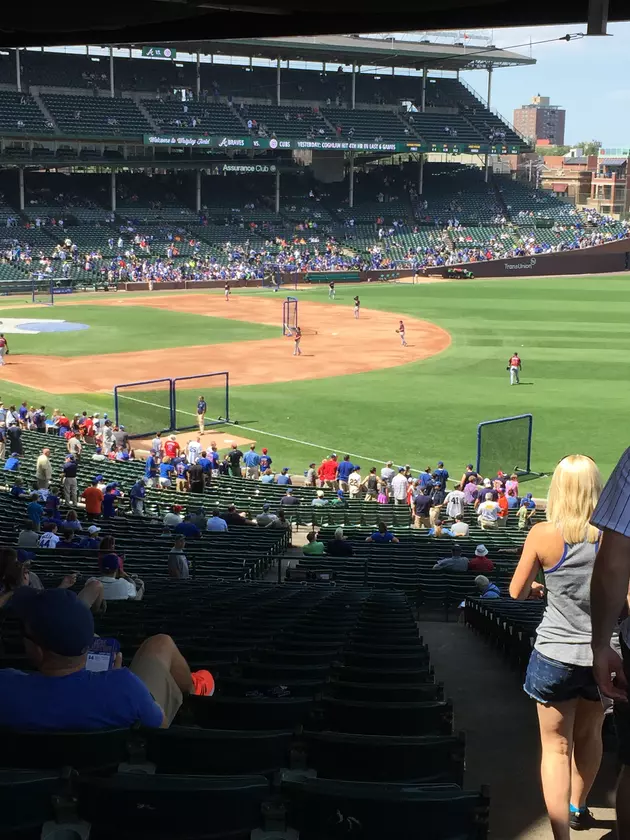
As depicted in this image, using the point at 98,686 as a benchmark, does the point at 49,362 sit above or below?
below

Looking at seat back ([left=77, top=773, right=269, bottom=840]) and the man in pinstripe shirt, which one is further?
the man in pinstripe shirt

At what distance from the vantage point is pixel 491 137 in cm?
9525

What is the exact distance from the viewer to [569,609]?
473 centimetres

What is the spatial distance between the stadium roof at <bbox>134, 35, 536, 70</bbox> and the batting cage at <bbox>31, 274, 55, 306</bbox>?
24006 millimetres

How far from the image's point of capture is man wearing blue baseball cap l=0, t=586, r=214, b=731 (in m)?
3.53

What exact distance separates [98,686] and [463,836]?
1.39 meters

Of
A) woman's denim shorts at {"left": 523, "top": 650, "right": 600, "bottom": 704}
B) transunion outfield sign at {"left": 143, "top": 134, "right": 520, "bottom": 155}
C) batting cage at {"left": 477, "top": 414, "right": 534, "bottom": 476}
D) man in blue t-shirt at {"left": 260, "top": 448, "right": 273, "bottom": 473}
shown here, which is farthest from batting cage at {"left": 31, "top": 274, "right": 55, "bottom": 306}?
woman's denim shorts at {"left": 523, "top": 650, "right": 600, "bottom": 704}

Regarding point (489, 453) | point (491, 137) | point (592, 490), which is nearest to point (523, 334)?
point (489, 453)

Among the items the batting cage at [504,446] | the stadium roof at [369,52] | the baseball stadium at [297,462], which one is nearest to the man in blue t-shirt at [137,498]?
the baseball stadium at [297,462]

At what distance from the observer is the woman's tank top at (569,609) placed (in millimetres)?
4668

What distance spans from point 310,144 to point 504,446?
6193 centimetres

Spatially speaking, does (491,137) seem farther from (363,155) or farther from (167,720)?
(167,720)

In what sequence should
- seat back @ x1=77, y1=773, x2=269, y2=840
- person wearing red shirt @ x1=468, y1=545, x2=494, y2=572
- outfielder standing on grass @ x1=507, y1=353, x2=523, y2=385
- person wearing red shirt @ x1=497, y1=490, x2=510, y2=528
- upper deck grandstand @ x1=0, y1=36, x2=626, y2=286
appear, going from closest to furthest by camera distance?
seat back @ x1=77, y1=773, x2=269, y2=840, person wearing red shirt @ x1=468, y1=545, x2=494, y2=572, person wearing red shirt @ x1=497, y1=490, x2=510, y2=528, outfielder standing on grass @ x1=507, y1=353, x2=523, y2=385, upper deck grandstand @ x1=0, y1=36, x2=626, y2=286

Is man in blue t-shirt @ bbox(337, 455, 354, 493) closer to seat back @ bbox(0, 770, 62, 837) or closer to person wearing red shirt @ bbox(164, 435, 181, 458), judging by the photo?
person wearing red shirt @ bbox(164, 435, 181, 458)
